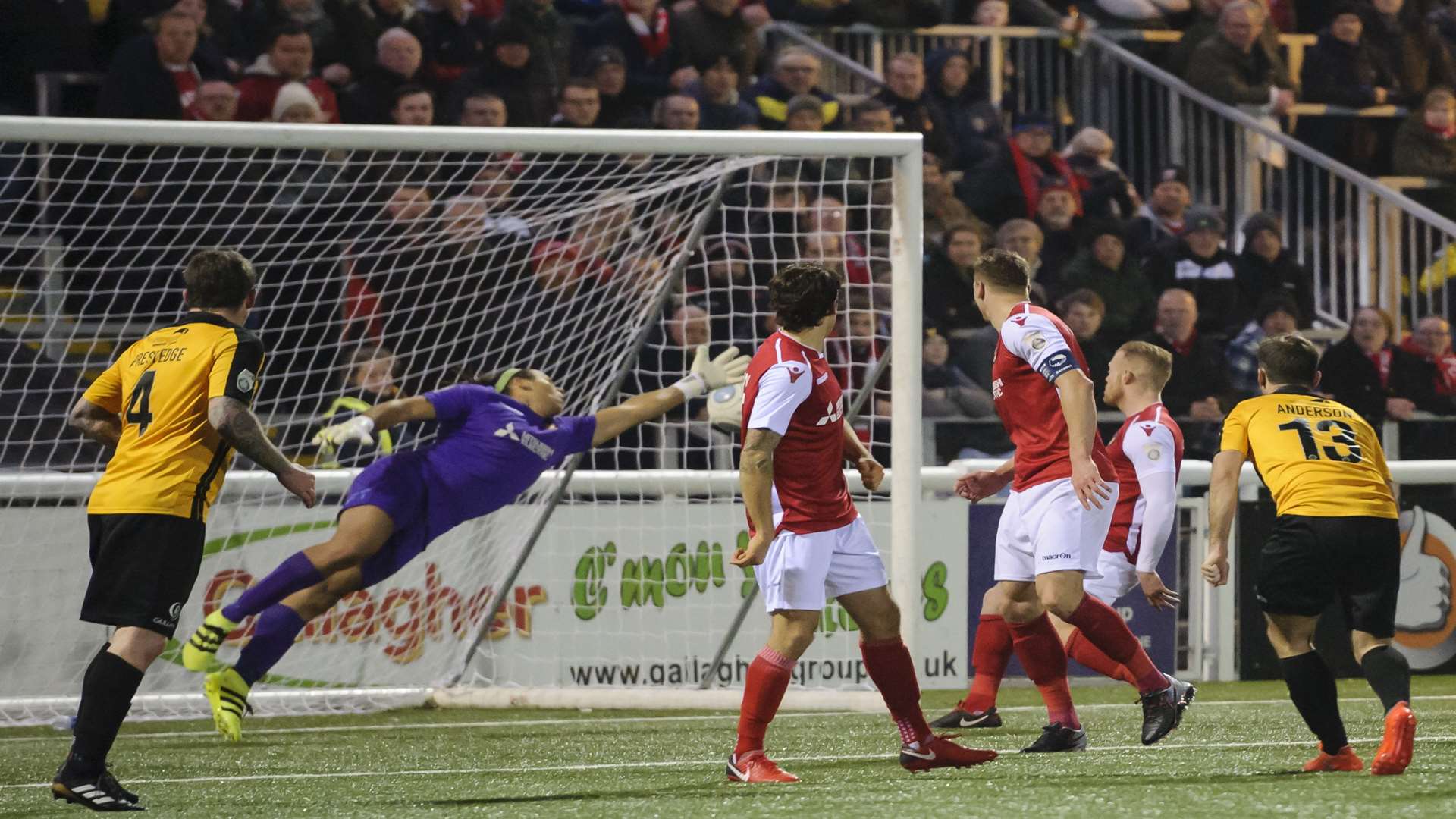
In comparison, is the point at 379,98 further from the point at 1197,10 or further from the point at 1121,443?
the point at 1197,10

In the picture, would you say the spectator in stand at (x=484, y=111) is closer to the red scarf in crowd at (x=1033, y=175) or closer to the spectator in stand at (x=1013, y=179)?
the spectator in stand at (x=1013, y=179)

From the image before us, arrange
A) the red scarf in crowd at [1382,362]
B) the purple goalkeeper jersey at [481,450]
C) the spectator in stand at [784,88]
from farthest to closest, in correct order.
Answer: the red scarf in crowd at [1382,362]
the spectator in stand at [784,88]
the purple goalkeeper jersey at [481,450]

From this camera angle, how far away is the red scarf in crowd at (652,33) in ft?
38.3

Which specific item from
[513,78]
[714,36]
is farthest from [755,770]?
[714,36]

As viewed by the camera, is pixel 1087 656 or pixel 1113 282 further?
pixel 1113 282

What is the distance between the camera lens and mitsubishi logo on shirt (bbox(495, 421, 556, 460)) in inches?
299

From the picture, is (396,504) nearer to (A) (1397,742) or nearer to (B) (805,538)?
(B) (805,538)

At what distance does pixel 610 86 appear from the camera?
11164 millimetres

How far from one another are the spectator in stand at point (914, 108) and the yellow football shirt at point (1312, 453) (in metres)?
6.80

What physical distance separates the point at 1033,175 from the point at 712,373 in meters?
5.08

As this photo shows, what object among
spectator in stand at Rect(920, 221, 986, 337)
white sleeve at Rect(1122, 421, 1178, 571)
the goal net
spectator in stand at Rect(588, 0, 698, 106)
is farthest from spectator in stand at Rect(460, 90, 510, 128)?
white sleeve at Rect(1122, 421, 1178, 571)

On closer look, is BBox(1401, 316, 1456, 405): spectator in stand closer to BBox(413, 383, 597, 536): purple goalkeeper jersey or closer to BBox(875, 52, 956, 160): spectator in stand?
BBox(875, 52, 956, 160): spectator in stand

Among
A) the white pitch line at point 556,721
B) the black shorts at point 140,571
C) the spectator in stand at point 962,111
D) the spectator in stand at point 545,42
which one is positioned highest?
the spectator in stand at point 545,42

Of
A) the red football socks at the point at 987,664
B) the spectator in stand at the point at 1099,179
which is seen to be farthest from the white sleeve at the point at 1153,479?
the spectator in stand at the point at 1099,179
